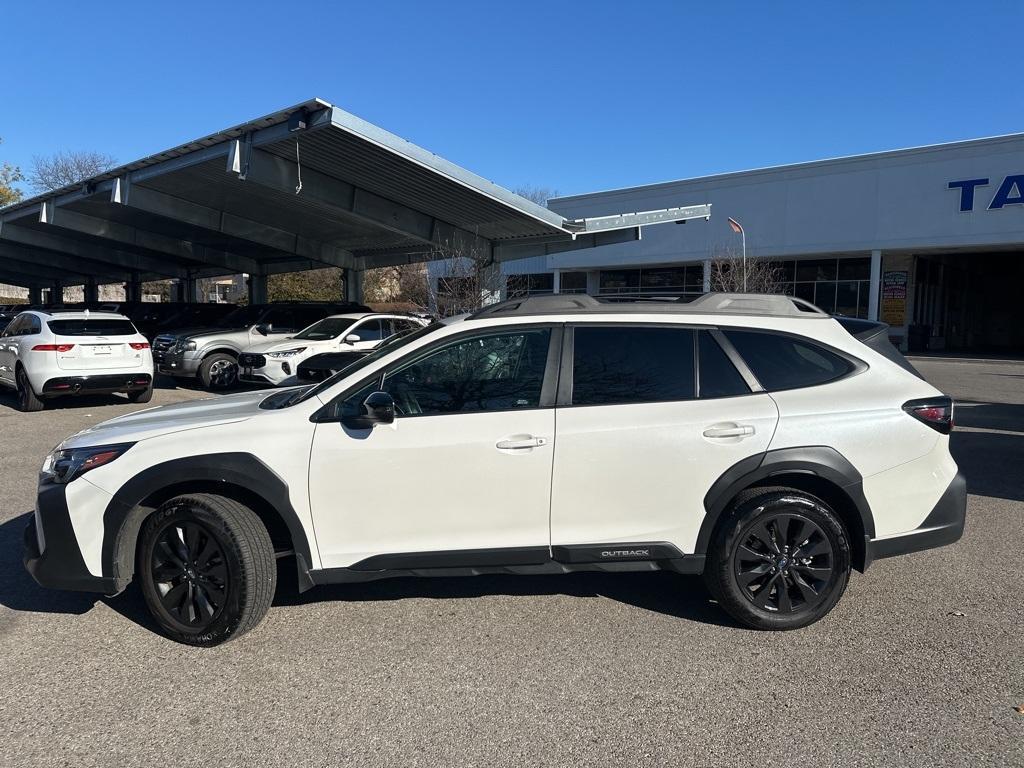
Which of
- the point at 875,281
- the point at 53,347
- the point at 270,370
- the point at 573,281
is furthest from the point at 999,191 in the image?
the point at 53,347

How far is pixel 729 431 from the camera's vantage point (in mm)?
3713

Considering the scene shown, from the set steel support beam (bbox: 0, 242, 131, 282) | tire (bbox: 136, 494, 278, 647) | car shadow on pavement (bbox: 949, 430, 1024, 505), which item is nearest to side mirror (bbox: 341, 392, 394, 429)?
tire (bbox: 136, 494, 278, 647)

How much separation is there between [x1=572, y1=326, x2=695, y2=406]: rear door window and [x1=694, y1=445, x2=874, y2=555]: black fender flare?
0.48m

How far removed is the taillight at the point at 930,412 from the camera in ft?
12.6

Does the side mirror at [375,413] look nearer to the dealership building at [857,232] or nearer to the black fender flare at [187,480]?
the black fender flare at [187,480]

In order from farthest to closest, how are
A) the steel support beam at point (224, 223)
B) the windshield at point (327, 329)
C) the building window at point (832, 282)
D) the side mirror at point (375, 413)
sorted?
1. the building window at point (832, 282)
2. the steel support beam at point (224, 223)
3. the windshield at point (327, 329)
4. the side mirror at point (375, 413)

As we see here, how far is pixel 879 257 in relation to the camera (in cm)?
2806

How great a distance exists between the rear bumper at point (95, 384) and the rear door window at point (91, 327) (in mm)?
698

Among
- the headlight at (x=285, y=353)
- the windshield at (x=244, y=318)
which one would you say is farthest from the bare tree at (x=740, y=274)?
the headlight at (x=285, y=353)

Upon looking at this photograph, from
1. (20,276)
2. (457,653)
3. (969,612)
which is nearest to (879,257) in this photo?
(969,612)

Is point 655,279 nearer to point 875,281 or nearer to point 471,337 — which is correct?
point 875,281

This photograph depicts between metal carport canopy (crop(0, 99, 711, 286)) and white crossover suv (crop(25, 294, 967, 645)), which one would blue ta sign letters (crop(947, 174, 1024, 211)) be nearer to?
metal carport canopy (crop(0, 99, 711, 286))

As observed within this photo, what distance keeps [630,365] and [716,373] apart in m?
0.46

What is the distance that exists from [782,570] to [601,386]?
4.41 ft
